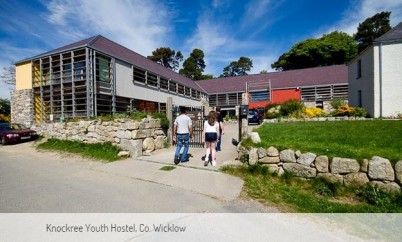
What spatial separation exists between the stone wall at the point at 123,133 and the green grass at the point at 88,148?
0.28 m

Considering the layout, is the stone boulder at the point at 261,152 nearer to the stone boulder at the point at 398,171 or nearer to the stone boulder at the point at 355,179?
the stone boulder at the point at 355,179

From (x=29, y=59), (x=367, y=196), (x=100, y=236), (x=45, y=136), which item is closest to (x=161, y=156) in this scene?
(x=100, y=236)

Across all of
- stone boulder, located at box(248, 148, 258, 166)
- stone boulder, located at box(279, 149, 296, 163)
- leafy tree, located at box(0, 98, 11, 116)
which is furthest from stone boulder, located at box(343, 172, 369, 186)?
leafy tree, located at box(0, 98, 11, 116)

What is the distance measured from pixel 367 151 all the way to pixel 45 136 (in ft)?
54.5

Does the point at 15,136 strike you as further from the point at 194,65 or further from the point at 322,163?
the point at 194,65

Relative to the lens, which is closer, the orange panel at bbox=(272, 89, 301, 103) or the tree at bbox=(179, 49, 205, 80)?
the orange panel at bbox=(272, 89, 301, 103)

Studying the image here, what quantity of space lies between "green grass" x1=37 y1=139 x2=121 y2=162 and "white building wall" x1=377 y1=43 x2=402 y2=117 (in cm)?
1944

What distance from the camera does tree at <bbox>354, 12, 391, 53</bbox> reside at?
48500mm

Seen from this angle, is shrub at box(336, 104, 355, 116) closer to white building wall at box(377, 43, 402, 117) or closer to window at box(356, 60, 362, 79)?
white building wall at box(377, 43, 402, 117)

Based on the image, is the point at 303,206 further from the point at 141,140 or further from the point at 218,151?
the point at 141,140

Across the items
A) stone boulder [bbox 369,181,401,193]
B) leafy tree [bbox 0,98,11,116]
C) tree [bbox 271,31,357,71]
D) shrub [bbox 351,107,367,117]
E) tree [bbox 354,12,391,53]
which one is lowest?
stone boulder [bbox 369,181,401,193]

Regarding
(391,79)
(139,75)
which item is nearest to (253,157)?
(139,75)

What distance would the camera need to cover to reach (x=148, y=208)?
400cm

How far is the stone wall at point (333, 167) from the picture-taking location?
13.9 feet
